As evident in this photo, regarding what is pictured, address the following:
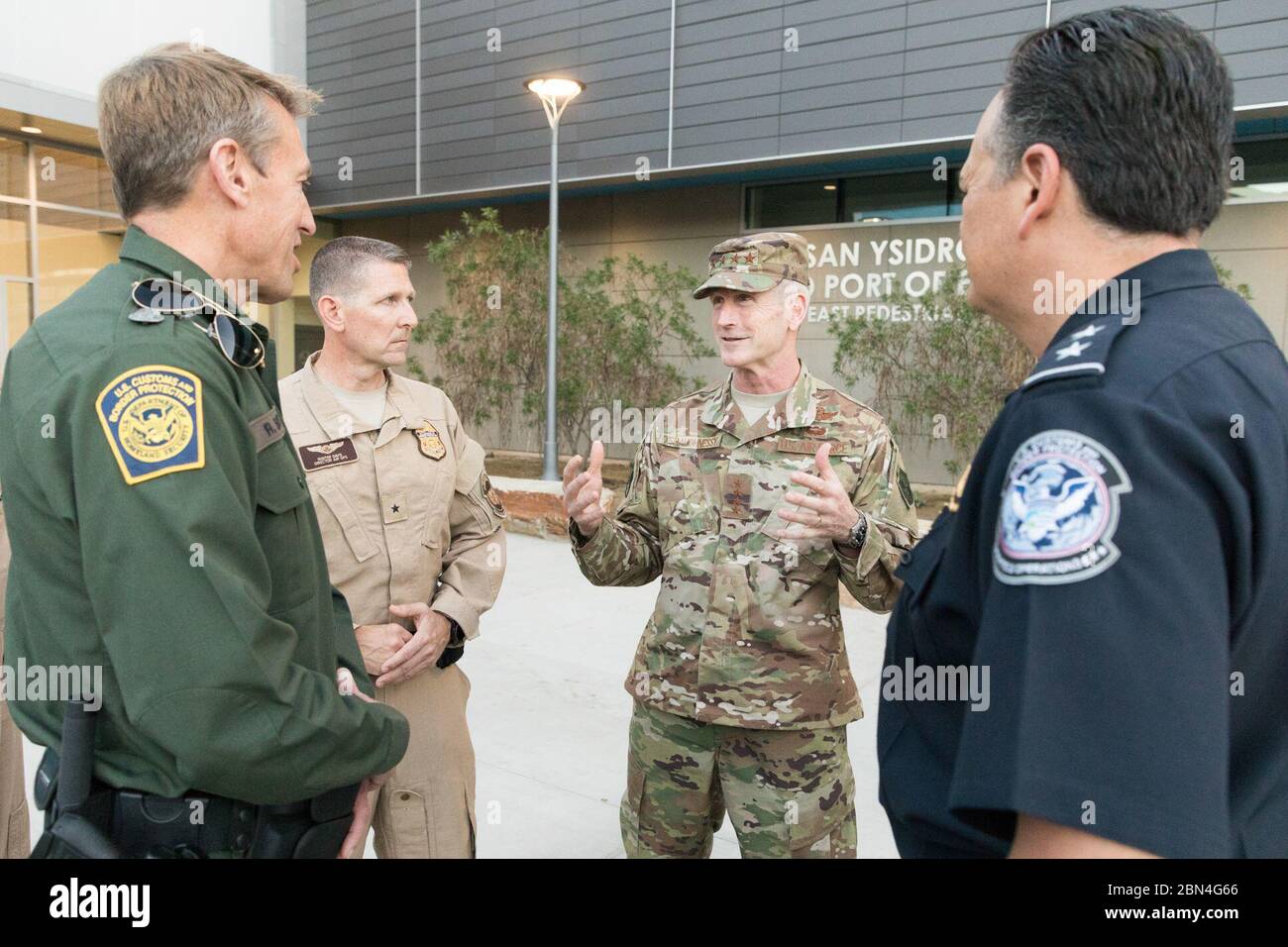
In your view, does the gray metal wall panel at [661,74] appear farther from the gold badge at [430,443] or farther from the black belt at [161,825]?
the black belt at [161,825]

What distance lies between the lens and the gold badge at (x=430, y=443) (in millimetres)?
2486

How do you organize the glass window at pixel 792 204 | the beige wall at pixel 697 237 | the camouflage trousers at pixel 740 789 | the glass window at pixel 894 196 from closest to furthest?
the camouflage trousers at pixel 740 789, the beige wall at pixel 697 237, the glass window at pixel 894 196, the glass window at pixel 792 204

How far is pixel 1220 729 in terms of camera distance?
0.75 meters

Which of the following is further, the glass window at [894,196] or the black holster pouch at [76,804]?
the glass window at [894,196]

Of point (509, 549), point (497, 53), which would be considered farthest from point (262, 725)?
point (497, 53)

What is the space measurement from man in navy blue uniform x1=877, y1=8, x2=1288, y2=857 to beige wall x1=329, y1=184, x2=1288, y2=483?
9728 mm

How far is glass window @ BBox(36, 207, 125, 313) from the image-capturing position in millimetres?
11812

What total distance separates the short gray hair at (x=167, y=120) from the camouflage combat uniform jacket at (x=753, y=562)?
1.26 metres

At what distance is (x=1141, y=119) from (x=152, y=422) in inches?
47.0

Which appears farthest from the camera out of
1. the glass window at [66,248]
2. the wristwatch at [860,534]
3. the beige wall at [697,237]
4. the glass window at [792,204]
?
the glass window at [66,248]

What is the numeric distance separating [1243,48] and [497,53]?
8.69 meters

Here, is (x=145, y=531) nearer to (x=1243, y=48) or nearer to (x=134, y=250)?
(x=134, y=250)

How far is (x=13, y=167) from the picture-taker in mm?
11586

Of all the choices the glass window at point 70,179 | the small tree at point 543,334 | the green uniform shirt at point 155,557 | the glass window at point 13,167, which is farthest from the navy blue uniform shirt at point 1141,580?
the glass window at point 13,167
